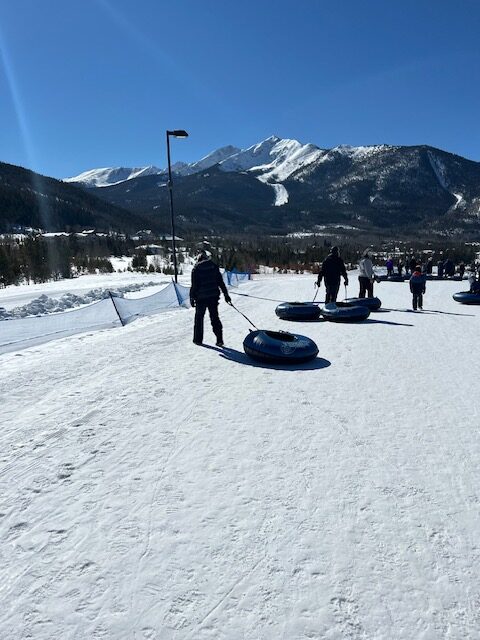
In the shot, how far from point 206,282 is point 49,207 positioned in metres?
103

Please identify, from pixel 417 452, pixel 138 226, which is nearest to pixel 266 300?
pixel 417 452

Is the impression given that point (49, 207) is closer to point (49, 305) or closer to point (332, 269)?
point (49, 305)

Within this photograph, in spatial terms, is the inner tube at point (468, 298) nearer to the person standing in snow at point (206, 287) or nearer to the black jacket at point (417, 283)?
the black jacket at point (417, 283)

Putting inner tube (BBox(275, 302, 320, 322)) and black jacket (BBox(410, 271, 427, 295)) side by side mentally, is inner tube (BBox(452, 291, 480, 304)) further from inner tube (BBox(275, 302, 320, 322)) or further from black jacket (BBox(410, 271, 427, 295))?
inner tube (BBox(275, 302, 320, 322))

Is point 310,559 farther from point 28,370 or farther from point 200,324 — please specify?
point 200,324

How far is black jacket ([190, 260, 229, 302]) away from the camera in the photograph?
795 cm

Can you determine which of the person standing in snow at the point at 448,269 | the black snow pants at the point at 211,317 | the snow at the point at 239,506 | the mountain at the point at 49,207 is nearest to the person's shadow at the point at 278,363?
the snow at the point at 239,506

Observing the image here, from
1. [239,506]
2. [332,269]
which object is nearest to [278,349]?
[239,506]

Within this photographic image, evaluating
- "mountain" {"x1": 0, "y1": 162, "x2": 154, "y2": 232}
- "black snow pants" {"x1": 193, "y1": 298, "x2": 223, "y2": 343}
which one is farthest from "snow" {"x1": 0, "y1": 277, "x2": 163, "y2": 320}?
"mountain" {"x1": 0, "y1": 162, "x2": 154, "y2": 232}

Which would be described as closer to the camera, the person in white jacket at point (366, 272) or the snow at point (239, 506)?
the snow at point (239, 506)

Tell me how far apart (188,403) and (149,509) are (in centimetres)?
213

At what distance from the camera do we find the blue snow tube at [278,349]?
22.3ft

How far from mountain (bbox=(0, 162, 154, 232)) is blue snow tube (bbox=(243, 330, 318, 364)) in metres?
85.2

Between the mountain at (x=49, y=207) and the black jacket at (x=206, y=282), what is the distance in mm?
83800
